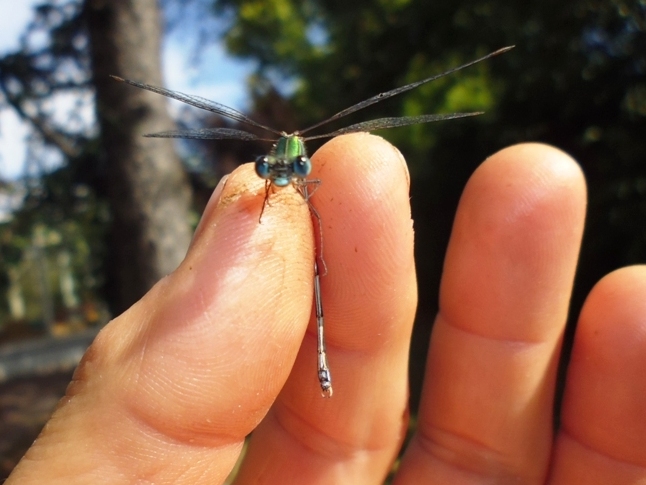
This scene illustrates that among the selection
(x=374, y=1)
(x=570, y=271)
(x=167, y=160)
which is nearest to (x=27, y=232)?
(x=167, y=160)

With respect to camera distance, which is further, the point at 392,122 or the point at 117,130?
the point at 117,130

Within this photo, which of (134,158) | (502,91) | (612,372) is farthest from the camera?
(502,91)

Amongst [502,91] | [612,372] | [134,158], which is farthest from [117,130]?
[502,91]

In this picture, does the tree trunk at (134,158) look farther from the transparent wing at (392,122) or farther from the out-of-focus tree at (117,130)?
the transparent wing at (392,122)

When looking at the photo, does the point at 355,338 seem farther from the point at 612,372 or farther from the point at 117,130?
the point at 117,130

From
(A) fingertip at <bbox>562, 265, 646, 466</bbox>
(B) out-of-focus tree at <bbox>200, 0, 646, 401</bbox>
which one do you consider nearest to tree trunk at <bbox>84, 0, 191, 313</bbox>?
(A) fingertip at <bbox>562, 265, 646, 466</bbox>

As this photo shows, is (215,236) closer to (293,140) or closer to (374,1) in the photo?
(293,140)

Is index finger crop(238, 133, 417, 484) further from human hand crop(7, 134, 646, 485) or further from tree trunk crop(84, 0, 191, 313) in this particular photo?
tree trunk crop(84, 0, 191, 313)

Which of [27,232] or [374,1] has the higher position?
[374,1]
